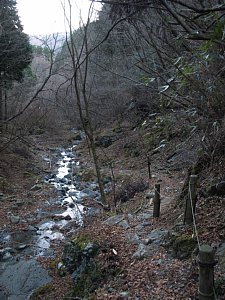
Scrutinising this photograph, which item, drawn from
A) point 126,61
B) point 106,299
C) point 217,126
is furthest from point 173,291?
point 126,61

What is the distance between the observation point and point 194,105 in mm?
5266

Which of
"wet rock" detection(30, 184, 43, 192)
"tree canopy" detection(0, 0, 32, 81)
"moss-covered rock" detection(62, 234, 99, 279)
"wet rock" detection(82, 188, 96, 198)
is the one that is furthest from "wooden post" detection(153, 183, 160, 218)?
"tree canopy" detection(0, 0, 32, 81)

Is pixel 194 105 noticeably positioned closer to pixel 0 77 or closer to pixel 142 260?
pixel 142 260

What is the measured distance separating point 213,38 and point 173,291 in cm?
276

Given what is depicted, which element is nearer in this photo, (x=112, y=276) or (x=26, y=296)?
(x=112, y=276)

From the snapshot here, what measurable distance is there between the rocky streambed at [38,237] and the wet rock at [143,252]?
6.83 feet

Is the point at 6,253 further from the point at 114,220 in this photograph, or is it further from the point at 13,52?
the point at 13,52

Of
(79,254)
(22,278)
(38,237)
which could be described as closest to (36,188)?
(38,237)

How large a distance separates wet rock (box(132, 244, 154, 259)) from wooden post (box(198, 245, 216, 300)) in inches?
78.4

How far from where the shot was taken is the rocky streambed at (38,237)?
6.23 m

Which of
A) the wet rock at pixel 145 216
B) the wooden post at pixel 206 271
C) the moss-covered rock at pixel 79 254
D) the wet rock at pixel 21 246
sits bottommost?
the wet rock at pixel 21 246

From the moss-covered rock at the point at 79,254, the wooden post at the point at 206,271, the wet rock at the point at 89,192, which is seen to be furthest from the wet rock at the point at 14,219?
the wooden post at the point at 206,271

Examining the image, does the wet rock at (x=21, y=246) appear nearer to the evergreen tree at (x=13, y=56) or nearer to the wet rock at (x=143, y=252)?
the wet rock at (x=143, y=252)

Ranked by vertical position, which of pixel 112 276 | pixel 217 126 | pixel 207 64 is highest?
pixel 207 64
